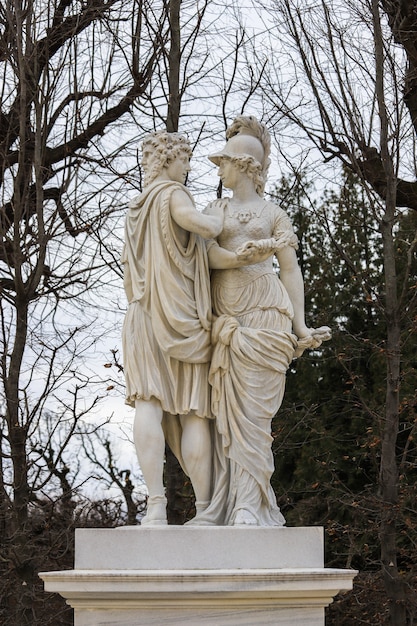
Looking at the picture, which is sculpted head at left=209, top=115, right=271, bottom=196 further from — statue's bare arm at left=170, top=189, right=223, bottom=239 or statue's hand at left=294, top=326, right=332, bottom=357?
statue's hand at left=294, top=326, right=332, bottom=357

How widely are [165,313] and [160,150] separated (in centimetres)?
88

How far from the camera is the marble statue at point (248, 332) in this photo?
21.1 ft

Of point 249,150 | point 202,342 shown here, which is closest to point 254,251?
point 202,342

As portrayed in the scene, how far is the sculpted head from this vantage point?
6820 mm

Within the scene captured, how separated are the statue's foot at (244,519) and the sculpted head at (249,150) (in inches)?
70.9

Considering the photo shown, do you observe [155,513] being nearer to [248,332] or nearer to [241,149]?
[248,332]

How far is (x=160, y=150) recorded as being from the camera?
6621mm

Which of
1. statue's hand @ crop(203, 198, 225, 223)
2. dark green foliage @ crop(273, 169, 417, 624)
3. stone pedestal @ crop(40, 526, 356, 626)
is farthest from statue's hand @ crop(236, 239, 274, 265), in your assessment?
dark green foliage @ crop(273, 169, 417, 624)

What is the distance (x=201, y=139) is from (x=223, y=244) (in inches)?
201

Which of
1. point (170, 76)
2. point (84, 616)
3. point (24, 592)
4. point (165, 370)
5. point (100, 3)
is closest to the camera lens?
point (84, 616)

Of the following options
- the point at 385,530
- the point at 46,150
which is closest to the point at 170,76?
the point at 46,150

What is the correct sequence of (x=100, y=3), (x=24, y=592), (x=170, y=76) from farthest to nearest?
(x=100, y=3), (x=170, y=76), (x=24, y=592)

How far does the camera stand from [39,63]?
11.7 meters

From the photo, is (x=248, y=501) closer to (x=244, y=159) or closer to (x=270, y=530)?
(x=270, y=530)
